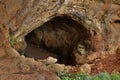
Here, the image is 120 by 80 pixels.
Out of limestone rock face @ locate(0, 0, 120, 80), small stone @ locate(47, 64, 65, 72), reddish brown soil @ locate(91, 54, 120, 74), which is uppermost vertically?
limestone rock face @ locate(0, 0, 120, 80)

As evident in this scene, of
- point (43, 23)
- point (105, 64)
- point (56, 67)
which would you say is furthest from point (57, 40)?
point (56, 67)

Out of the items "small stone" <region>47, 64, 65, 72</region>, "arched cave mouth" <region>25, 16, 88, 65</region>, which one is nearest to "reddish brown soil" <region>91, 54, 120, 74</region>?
"arched cave mouth" <region>25, 16, 88, 65</region>

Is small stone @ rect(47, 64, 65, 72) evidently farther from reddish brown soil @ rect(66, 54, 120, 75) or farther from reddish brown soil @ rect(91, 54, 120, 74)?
reddish brown soil @ rect(91, 54, 120, 74)

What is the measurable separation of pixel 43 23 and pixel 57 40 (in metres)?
2.10

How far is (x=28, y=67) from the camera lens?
6125mm

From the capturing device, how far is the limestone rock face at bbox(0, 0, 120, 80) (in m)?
6.12

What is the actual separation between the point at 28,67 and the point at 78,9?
4.65 m

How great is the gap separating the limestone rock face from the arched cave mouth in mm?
304

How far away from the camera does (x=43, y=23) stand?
33.2 feet

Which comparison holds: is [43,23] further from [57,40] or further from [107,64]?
[107,64]

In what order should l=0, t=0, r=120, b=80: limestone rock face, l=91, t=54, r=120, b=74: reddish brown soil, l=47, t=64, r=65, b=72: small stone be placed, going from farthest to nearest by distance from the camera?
l=91, t=54, r=120, b=74: reddish brown soil < l=47, t=64, r=65, b=72: small stone < l=0, t=0, r=120, b=80: limestone rock face

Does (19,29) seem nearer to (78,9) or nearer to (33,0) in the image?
(33,0)

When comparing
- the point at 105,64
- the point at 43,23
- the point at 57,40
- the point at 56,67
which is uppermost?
the point at 43,23

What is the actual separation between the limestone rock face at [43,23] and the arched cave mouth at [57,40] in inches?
12.0
